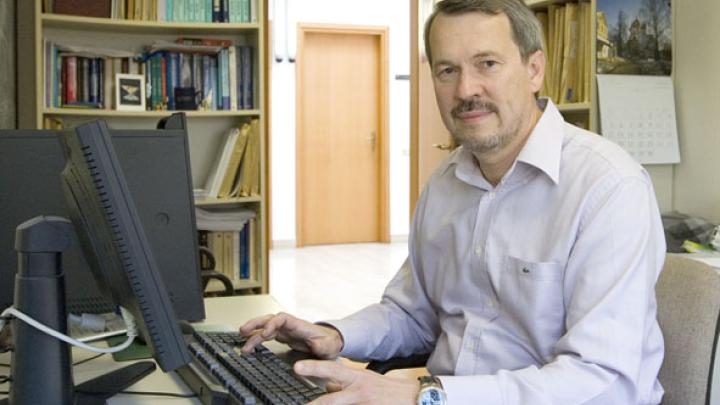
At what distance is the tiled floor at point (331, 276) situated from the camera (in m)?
4.98

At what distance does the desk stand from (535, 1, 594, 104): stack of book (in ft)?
4.93

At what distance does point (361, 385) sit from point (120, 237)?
37cm

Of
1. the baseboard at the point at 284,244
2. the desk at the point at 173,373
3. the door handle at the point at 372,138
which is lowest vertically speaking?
the baseboard at the point at 284,244

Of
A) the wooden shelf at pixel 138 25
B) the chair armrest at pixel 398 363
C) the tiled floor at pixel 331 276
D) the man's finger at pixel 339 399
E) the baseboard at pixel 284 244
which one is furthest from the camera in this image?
the baseboard at pixel 284 244

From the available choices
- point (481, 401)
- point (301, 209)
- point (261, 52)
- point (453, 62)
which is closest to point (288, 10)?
point (301, 209)

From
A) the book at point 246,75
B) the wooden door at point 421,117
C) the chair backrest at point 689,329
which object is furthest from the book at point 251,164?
the chair backrest at point 689,329

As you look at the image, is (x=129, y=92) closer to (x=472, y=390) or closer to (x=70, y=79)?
(x=70, y=79)

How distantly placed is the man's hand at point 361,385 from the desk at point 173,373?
20cm

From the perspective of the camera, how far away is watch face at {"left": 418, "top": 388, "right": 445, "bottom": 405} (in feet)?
3.36

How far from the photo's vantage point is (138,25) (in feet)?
10.5

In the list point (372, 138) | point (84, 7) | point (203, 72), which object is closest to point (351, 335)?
point (203, 72)

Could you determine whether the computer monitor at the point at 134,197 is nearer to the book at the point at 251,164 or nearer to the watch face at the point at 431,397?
the watch face at the point at 431,397

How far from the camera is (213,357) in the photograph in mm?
1180

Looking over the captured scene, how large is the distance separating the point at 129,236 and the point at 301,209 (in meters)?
6.56
